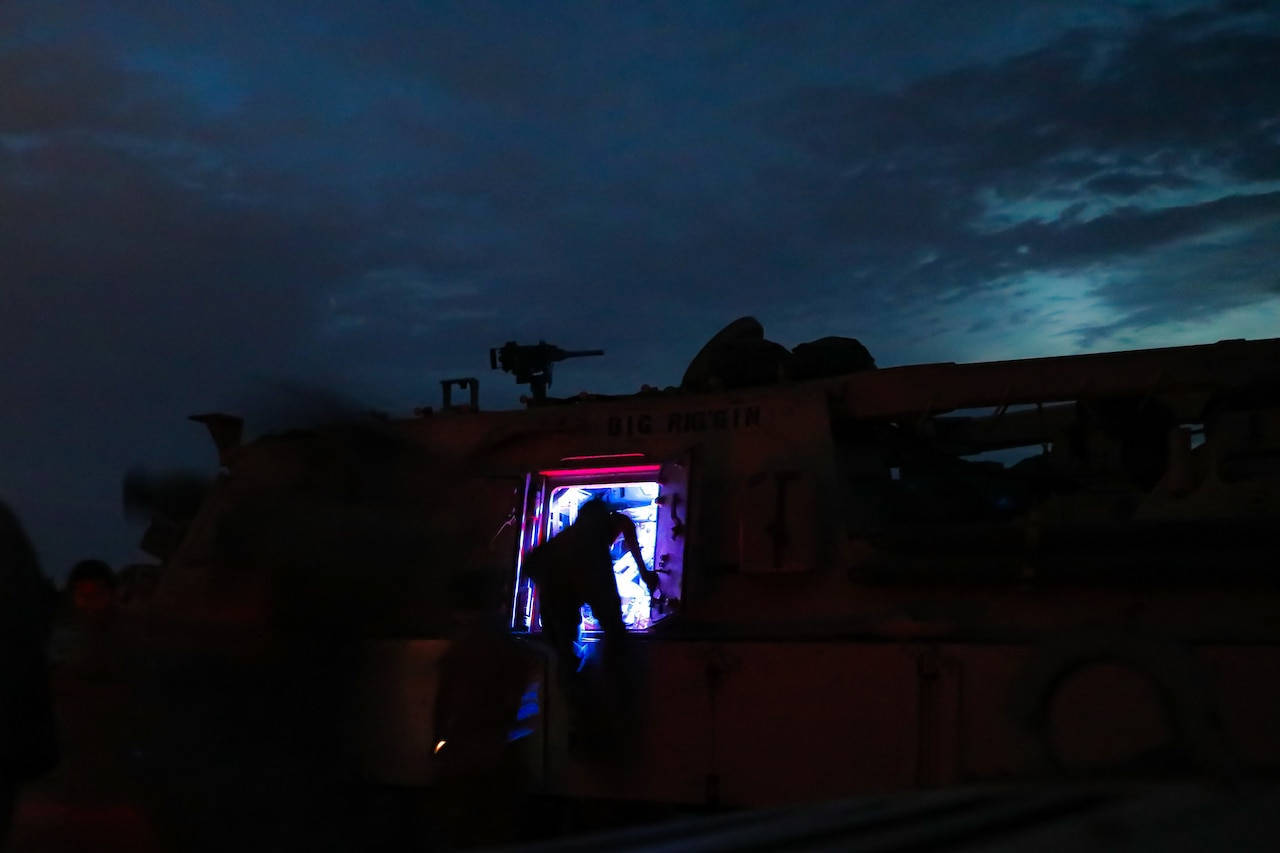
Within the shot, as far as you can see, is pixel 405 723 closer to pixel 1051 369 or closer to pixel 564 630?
pixel 564 630

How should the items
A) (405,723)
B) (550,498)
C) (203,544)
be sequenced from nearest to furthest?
(405,723), (550,498), (203,544)

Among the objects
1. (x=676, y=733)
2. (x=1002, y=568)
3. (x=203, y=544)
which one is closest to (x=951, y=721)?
(x=1002, y=568)

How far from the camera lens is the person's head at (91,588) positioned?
226 inches

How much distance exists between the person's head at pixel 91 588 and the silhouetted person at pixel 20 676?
2.52 m

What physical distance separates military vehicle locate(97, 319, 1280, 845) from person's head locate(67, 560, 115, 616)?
305 millimetres

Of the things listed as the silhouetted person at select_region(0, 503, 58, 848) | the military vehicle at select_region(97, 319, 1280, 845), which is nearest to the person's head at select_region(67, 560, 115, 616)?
the military vehicle at select_region(97, 319, 1280, 845)

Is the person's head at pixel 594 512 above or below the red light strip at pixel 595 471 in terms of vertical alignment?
below

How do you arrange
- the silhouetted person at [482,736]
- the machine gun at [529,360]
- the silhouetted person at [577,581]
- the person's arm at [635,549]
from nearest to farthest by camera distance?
the silhouetted person at [482,736] → the silhouetted person at [577,581] → the person's arm at [635,549] → the machine gun at [529,360]

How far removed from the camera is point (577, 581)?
6.08 meters

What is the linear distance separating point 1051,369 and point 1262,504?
3.53 feet

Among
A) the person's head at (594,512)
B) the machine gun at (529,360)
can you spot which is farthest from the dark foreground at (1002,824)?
the machine gun at (529,360)

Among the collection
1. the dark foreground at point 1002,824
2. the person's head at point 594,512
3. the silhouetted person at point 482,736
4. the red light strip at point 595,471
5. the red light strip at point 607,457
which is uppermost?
the red light strip at point 607,457

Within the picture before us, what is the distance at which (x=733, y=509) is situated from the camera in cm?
646

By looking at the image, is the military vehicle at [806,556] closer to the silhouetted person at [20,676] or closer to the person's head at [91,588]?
the person's head at [91,588]
